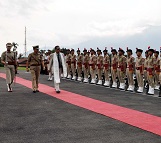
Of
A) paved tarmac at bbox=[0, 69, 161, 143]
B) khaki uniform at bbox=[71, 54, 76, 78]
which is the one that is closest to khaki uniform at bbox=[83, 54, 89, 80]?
khaki uniform at bbox=[71, 54, 76, 78]

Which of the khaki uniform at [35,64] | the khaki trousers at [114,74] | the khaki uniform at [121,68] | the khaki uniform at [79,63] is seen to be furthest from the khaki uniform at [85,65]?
the khaki uniform at [35,64]

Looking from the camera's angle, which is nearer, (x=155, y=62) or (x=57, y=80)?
(x=57, y=80)

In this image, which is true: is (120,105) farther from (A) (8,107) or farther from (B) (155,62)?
(B) (155,62)

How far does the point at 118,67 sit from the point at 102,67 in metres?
2.28

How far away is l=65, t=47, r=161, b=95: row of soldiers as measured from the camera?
14191mm

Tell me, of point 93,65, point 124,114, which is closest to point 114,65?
point 93,65

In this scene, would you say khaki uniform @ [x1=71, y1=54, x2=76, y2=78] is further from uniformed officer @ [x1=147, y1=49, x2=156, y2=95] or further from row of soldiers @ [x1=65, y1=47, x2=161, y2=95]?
uniformed officer @ [x1=147, y1=49, x2=156, y2=95]

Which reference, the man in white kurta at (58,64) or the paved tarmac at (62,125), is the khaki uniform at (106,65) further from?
the paved tarmac at (62,125)

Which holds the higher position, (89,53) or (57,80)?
(89,53)

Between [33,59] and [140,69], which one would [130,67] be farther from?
[33,59]

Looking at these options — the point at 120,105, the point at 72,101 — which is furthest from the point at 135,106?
the point at 72,101

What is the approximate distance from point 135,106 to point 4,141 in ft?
16.7

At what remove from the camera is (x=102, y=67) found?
59.8ft

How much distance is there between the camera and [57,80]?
12.8 metres
